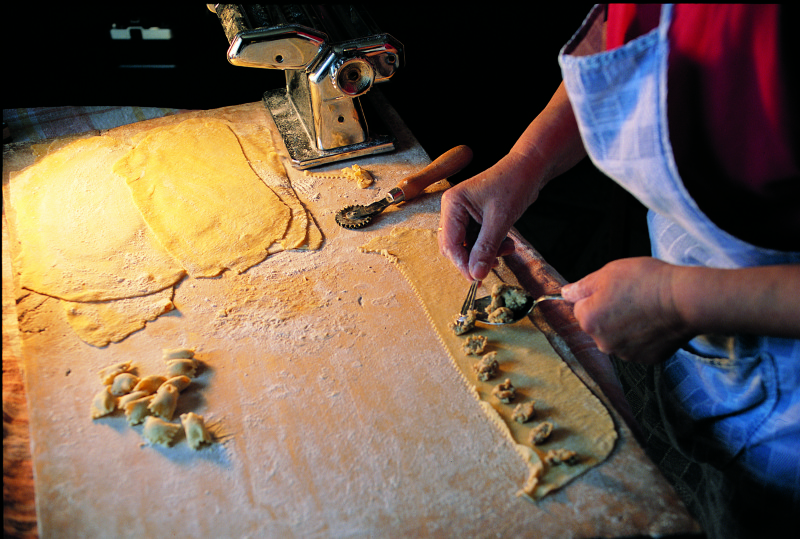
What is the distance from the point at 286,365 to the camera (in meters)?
1.19

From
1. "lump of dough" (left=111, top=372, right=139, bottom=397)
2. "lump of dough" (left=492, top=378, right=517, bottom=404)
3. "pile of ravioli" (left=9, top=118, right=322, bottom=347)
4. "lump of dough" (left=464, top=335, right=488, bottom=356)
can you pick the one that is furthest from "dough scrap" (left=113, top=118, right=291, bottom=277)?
"lump of dough" (left=492, top=378, right=517, bottom=404)

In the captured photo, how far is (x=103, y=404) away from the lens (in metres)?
1.09

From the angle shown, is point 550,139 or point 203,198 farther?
point 203,198

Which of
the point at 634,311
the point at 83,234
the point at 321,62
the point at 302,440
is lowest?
the point at 302,440

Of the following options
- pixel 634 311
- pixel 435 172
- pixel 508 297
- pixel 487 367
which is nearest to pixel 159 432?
pixel 487 367

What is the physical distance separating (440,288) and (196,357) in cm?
58

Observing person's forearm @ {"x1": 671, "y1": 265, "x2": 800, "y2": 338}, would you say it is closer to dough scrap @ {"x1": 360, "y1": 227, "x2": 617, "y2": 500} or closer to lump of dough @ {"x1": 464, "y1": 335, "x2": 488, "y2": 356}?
dough scrap @ {"x1": 360, "y1": 227, "x2": 617, "y2": 500}

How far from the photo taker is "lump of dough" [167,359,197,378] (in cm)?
116

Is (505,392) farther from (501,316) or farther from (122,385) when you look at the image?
(122,385)

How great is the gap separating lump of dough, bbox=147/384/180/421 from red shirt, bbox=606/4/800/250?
101 cm

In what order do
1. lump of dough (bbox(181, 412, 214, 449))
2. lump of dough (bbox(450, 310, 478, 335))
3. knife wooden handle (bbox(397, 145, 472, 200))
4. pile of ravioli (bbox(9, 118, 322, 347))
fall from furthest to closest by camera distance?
knife wooden handle (bbox(397, 145, 472, 200))
pile of ravioli (bbox(9, 118, 322, 347))
lump of dough (bbox(450, 310, 478, 335))
lump of dough (bbox(181, 412, 214, 449))

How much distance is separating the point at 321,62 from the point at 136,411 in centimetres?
107

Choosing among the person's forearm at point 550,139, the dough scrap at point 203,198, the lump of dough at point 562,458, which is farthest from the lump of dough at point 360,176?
the lump of dough at point 562,458

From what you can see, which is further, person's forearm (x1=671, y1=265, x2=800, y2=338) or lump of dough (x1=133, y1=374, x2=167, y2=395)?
lump of dough (x1=133, y1=374, x2=167, y2=395)
